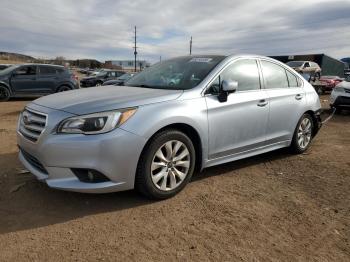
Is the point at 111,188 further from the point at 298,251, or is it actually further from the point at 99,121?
the point at 298,251

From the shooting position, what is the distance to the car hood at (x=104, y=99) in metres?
3.67

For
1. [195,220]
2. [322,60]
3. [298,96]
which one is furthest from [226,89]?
[322,60]

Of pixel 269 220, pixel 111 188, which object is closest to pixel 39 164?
pixel 111 188

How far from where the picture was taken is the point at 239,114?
4.66m

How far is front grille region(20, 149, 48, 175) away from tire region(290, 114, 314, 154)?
3.78m

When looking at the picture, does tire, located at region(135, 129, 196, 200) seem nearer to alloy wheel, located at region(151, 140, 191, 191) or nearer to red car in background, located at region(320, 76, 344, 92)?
alloy wheel, located at region(151, 140, 191, 191)

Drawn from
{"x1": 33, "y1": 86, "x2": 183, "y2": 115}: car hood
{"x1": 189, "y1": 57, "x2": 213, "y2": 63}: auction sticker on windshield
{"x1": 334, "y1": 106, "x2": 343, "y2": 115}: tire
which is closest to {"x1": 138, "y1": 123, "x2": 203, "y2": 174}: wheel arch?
{"x1": 33, "y1": 86, "x2": 183, "y2": 115}: car hood

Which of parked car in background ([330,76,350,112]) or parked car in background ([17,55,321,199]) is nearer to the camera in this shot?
parked car in background ([17,55,321,199])

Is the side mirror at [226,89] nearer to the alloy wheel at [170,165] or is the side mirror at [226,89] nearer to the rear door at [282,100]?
the alloy wheel at [170,165]

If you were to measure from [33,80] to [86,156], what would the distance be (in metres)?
13.0

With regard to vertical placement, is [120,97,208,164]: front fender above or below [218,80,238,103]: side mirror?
below

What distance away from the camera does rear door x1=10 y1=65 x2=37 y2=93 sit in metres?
14.9

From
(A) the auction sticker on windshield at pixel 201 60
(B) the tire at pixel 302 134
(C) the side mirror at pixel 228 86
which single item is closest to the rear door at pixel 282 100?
(B) the tire at pixel 302 134

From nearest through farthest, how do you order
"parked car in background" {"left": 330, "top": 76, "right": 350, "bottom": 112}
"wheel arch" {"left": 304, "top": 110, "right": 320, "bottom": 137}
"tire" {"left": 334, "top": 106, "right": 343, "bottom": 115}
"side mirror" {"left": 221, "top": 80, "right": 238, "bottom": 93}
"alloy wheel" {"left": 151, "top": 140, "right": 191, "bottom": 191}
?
"alloy wheel" {"left": 151, "top": 140, "right": 191, "bottom": 191}
"side mirror" {"left": 221, "top": 80, "right": 238, "bottom": 93}
"wheel arch" {"left": 304, "top": 110, "right": 320, "bottom": 137}
"parked car in background" {"left": 330, "top": 76, "right": 350, "bottom": 112}
"tire" {"left": 334, "top": 106, "right": 343, "bottom": 115}
